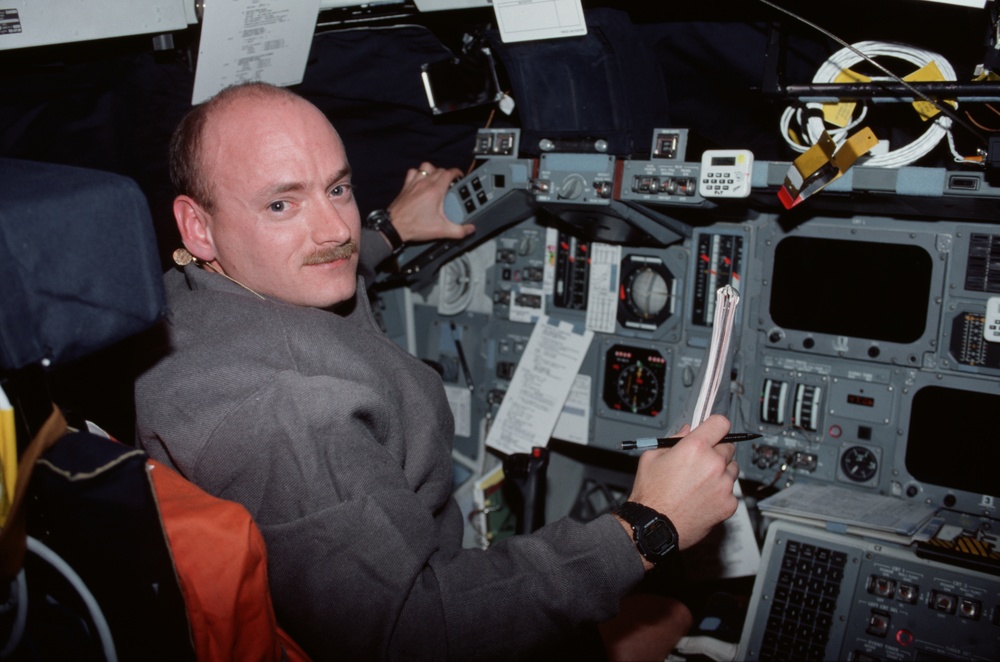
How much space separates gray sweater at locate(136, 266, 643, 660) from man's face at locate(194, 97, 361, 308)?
14cm

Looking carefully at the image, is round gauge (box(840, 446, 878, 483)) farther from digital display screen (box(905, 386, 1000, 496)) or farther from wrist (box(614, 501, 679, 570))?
wrist (box(614, 501, 679, 570))

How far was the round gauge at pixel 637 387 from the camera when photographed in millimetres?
2920

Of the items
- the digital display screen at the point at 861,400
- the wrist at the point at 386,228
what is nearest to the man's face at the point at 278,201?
the wrist at the point at 386,228

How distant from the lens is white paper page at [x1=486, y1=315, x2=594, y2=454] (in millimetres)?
3102

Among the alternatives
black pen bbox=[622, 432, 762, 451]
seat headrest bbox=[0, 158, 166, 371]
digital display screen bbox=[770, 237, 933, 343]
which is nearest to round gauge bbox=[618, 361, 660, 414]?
digital display screen bbox=[770, 237, 933, 343]

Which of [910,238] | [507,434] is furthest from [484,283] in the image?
[910,238]

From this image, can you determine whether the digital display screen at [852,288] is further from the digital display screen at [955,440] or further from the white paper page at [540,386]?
the white paper page at [540,386]

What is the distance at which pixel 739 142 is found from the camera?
2633mm

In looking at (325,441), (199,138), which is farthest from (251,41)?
(325,441)

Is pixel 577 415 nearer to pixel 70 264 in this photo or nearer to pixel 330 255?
pixel 330 255

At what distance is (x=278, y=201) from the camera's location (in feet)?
5.81

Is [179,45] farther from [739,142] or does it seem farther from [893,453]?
[893,453]

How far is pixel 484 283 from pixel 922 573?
2033mm

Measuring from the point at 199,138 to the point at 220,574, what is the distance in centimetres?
110
